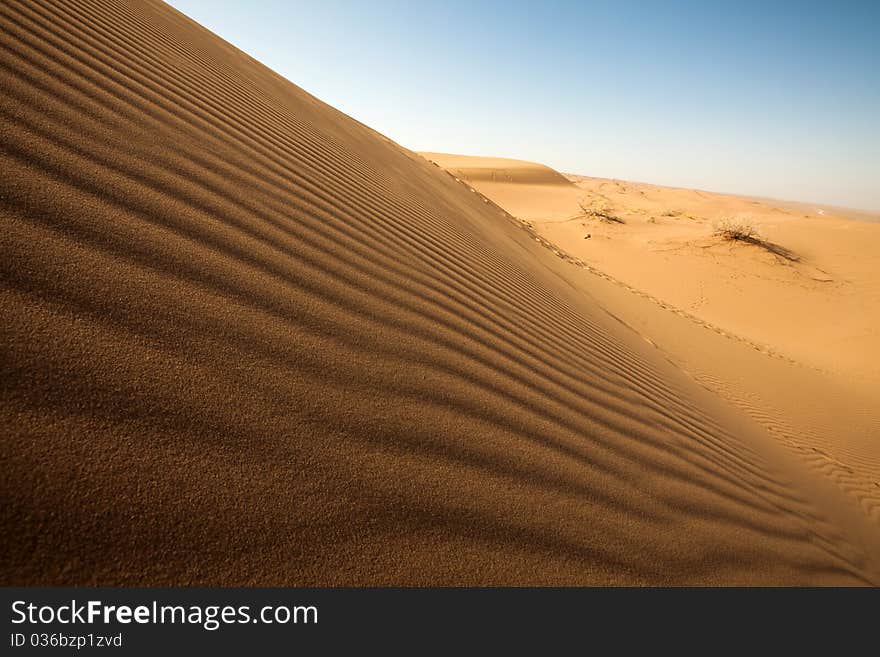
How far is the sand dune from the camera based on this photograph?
94 centimetres

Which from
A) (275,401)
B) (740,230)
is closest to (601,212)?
(740,230)

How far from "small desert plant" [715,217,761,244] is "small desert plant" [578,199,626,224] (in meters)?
3.32

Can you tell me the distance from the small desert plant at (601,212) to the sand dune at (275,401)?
525 inches

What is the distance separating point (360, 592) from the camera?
1.04m

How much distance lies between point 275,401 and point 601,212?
16.2 meters

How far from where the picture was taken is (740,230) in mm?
12305

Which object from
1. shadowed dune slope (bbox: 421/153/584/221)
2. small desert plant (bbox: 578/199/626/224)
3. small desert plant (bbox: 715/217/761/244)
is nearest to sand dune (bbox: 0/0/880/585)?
small desert plant (bbox: 715/217/761/244)

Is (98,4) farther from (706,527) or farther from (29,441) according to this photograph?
(706,527)

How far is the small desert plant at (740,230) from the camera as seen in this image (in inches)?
483

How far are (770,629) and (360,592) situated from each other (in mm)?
1414

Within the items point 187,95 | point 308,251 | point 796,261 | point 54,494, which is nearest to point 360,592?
point 54,494

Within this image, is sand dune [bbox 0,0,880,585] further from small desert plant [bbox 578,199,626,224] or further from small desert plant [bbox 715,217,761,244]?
small desert plant [bbox 578,199,626,224]

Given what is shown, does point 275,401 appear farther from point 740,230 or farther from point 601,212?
point 601,212

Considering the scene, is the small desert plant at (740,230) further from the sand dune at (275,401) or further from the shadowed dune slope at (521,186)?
the sand dune at (275,401)
